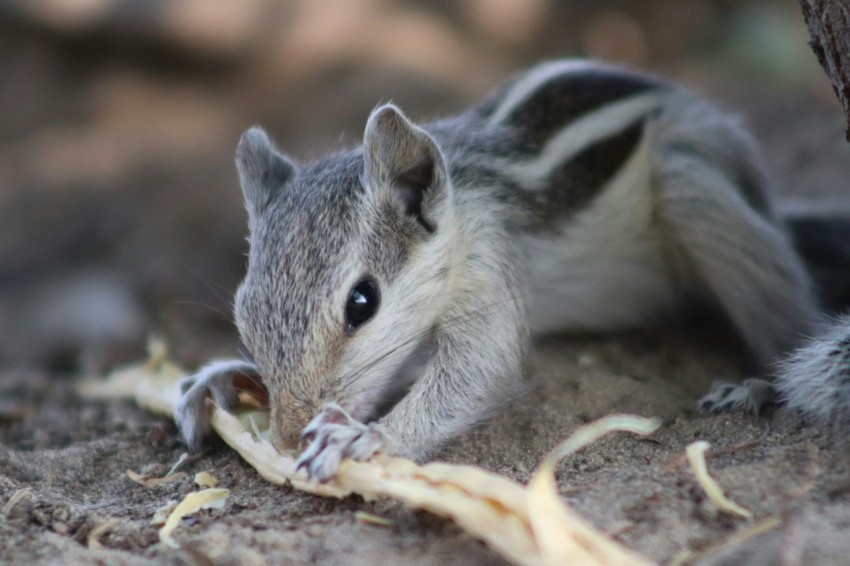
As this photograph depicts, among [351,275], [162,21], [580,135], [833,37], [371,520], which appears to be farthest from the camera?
[162,21]

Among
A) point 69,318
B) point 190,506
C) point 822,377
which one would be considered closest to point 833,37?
point 822,377

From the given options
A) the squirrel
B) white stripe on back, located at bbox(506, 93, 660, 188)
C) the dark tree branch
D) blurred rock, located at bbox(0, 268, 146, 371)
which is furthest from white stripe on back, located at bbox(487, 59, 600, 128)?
blurred rock, located at bbox(0, 268, 146, 371)

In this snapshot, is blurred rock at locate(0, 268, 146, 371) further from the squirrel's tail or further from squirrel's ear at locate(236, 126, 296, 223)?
the squirrel's tail

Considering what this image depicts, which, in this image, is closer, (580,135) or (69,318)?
(580,135)

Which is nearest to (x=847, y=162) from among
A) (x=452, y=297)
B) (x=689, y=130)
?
(x=689, y=130)

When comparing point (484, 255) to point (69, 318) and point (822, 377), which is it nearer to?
point (822, 377)

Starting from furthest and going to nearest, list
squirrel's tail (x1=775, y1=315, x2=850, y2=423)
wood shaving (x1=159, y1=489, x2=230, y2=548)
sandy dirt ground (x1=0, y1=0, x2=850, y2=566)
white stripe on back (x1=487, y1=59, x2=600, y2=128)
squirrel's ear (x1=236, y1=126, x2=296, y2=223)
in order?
white stripe on back (x1=487, y1=59, x2=600, y2=128), squirrel's ear (x1=236, y1=126, x2=296, y2=223), squirrel's tail (x1=775, y1=315, x2=850, y2=423), wood shaving (x1=159, y1=489, x2=230, y2=548), sandy dirt ground (x1=0, y1=0, x2=850, y2=566)

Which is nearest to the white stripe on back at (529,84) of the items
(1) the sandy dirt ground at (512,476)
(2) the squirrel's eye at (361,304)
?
(1) the sandy dirt ground at (512,476)
